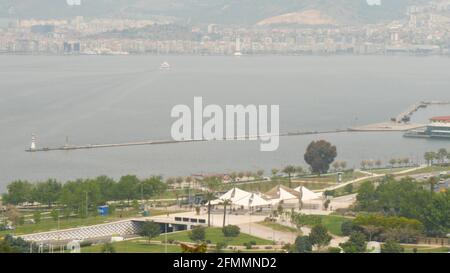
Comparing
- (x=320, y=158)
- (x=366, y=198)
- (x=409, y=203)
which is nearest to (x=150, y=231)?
(x=409, y=203)

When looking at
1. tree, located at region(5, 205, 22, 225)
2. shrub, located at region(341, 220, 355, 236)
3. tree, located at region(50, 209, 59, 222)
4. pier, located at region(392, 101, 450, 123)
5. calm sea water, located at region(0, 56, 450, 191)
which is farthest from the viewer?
pier, located at region(392, 101, 450, 123)

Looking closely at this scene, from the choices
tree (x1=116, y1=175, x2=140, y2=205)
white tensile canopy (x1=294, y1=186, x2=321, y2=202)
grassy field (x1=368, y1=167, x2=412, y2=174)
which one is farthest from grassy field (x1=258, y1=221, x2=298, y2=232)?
grassy field (x1=368, y1=167, x2=412, y2=174)

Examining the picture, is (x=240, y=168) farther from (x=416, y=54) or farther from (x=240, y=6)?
(x=240, y=6)

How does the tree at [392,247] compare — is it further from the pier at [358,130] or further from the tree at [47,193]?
the pier at [358,130]

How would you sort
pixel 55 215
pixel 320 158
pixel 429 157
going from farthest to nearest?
pixel 429 157, pixel 320 158, pixel 55 215

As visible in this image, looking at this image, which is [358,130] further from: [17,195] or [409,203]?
[409,203]

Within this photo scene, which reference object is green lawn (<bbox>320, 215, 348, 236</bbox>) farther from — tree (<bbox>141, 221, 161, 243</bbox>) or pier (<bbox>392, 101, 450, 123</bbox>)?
pier (<bbox>392, 101, 450, 123</bbox>)

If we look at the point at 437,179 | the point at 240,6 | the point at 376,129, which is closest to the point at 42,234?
the point at 437,179
